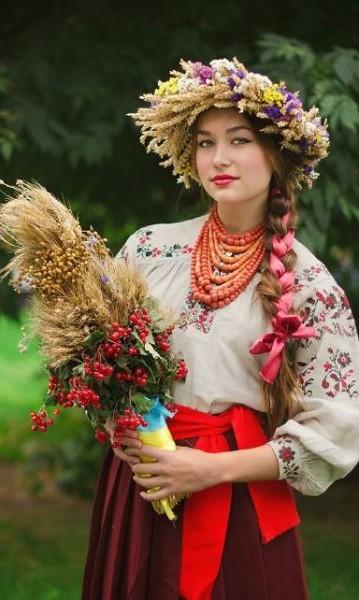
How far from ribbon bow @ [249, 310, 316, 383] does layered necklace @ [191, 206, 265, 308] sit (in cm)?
16

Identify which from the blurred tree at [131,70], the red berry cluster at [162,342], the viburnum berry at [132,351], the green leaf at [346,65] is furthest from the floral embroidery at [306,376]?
the green leaf at [346,65]

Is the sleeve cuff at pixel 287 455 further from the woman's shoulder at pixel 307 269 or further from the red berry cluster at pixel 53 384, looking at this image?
the red berry cluster at pixel 53 384

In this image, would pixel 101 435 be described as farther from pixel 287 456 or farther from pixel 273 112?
pixel 273 112

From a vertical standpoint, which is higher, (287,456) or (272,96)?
(272,96)

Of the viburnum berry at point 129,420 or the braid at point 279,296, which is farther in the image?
the braid at point 279,296

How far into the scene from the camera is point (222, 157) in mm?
2965

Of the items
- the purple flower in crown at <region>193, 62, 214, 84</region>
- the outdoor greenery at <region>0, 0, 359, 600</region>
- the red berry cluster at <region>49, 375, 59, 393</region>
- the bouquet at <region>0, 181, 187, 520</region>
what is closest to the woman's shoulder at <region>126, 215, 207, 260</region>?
the bouquet at <region>0, 181, 187, 520</region>

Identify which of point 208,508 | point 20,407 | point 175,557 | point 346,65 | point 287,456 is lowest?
point 20,407

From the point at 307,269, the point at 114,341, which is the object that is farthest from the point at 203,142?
the point at 114,341

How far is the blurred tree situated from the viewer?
4664 mm

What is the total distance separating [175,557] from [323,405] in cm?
52

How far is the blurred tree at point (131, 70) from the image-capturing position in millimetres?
4664

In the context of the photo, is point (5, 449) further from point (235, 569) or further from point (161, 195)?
point (235, 569)

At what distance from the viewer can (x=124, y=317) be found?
2.75 metres
